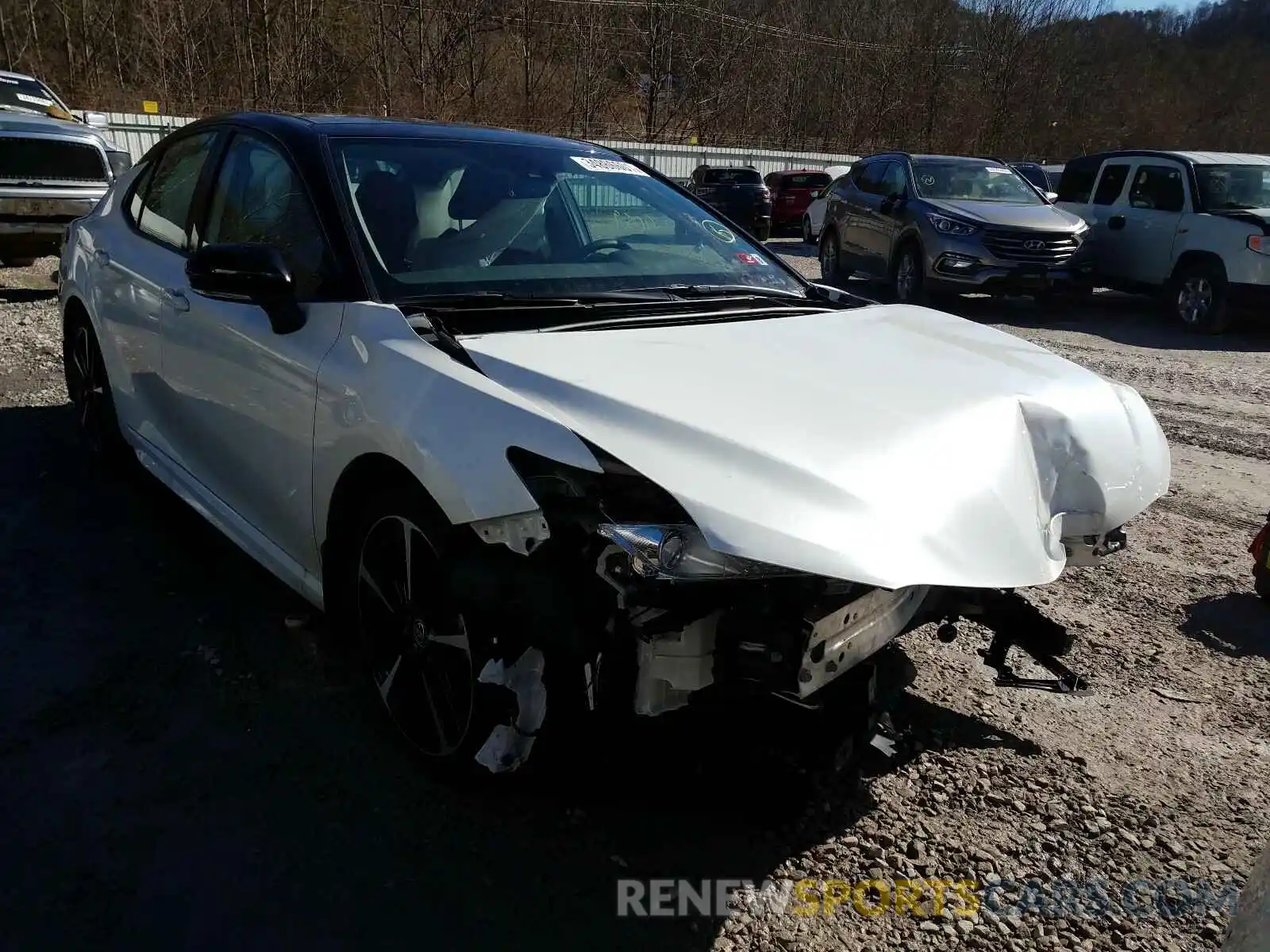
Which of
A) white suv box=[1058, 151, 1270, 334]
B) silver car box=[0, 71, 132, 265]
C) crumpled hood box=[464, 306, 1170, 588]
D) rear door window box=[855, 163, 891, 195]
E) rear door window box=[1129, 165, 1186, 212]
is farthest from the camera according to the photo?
rear door window box=[855, 163, 891, 195]

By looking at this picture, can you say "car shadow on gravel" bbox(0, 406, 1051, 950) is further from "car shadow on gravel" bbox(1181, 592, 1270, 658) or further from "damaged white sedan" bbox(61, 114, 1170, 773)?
"car shadow on gravel" bbox(1181, 592, 1270, 658)

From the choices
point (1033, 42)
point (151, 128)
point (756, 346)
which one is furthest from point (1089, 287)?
point (1033, 42)

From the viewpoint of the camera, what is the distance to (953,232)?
11.4 m

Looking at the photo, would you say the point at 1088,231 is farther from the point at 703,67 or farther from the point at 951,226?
the point at 703,67

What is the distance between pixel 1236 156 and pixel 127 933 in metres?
13.6

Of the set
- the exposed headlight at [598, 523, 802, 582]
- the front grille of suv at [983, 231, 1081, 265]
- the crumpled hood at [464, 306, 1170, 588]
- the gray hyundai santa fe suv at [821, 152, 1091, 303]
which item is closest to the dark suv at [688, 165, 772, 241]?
the gray hyundai santa fe suv at [821, 152, 1091, 303]

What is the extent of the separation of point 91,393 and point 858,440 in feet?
13.7

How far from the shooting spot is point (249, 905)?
2.30m

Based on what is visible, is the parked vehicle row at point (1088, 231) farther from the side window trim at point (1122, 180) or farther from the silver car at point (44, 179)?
→ the silver car at point (44, 179)

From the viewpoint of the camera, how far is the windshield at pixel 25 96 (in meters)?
12.6

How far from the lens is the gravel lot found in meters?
2.30

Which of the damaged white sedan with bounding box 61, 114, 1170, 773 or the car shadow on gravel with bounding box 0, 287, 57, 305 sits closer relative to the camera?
the damaged white sedan with bounding box 61, 114, 1170, 773

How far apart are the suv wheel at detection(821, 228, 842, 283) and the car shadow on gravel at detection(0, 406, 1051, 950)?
1151 cm

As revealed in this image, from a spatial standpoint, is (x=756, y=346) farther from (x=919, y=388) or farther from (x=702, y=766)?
(x=702, y=766)
